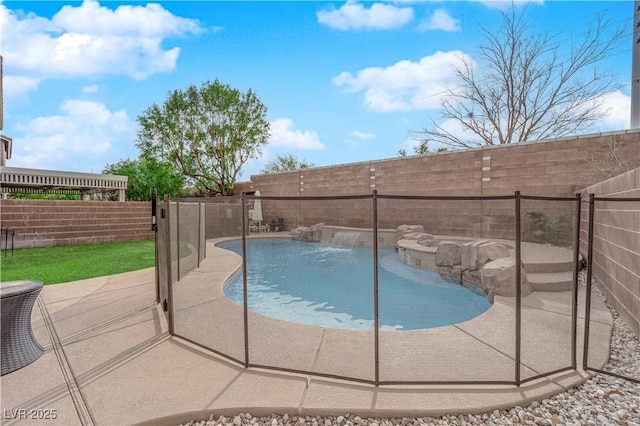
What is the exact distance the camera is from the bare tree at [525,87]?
10734 mm

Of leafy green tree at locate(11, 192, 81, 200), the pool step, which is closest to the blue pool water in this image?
the pool step

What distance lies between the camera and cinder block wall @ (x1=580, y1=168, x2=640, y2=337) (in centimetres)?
306

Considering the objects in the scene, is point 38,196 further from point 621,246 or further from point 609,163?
point 609,163

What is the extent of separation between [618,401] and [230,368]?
2774mm

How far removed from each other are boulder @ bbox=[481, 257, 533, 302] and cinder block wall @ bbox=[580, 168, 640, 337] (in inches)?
37.1

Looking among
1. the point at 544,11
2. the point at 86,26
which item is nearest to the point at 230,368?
the point at 86,26

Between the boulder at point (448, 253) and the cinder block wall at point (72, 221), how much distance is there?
36.2 ft

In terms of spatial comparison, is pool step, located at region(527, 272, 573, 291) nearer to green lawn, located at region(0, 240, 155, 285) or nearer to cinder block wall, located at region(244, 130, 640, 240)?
cinder block wall, located at region(244, 130, 640, 240)

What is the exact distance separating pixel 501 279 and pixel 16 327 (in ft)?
17.3

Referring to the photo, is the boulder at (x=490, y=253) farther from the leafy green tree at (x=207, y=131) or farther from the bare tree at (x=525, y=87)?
the leafy green tree at (x=207, y=131)

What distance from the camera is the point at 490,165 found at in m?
8.38

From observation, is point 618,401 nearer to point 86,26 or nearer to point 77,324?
point 77,324

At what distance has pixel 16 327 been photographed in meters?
2.58

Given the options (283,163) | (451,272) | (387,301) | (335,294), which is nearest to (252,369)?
(335,294)
